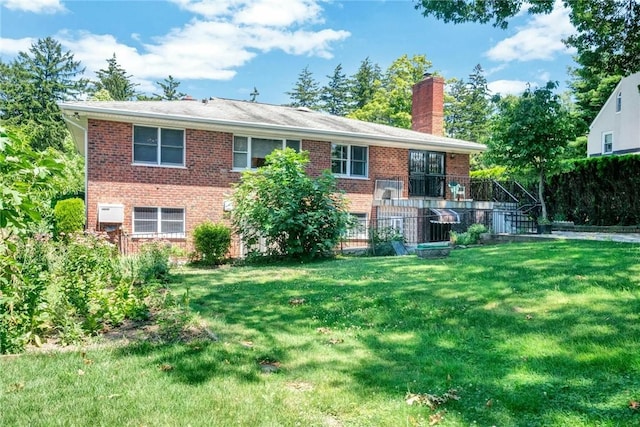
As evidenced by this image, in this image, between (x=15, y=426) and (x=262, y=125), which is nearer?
(x=15, y=426)

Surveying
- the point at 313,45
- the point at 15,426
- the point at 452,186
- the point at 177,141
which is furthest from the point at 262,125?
the point at 313,45

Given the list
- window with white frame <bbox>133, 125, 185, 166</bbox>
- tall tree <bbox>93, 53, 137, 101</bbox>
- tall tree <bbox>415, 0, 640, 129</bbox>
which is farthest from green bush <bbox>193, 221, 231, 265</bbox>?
tall tree <bbox>93, 53, 137, 101</bbox>

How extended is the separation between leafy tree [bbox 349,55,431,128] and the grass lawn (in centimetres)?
3020

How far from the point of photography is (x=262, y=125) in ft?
49.0

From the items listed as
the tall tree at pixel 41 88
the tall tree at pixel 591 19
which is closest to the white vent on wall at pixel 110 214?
the tall tree at pixel 591 19

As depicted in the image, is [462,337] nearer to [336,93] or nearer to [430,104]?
[430,104]

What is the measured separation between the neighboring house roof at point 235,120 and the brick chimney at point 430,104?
137 inches

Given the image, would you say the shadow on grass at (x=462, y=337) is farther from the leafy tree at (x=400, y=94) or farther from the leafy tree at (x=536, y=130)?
the leafy tree at (x=400, y=94)

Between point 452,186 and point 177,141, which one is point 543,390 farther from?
point 452,186

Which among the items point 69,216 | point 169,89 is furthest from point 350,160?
point 169,89

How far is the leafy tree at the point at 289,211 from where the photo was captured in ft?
39.2

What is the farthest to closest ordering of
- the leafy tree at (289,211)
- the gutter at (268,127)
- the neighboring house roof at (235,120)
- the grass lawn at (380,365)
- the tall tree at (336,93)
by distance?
the tall tree at (336,93) < the neighboring house roof at (235,120) < the gutter at (268,127) < the leafy tree at (289,211) < the grass lawn at (380,365)

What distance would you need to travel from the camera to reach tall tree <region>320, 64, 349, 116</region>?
5438 centimetres

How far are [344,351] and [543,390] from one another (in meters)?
1.82
